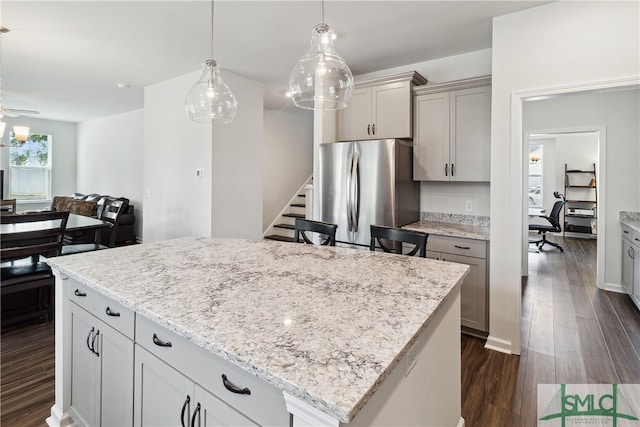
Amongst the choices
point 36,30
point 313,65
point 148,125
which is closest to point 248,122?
point 148,125

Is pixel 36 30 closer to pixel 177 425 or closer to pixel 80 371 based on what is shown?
pixel 80 371

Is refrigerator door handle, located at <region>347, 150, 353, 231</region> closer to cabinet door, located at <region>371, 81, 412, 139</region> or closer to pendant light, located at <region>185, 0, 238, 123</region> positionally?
cabinet door, located at <region>371, 81, 412, 139</region>

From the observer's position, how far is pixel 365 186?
3359 mm

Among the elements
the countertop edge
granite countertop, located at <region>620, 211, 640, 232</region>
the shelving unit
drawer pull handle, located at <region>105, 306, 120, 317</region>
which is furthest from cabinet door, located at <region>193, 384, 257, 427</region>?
the shelving unit

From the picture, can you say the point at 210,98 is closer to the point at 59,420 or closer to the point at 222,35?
the point at 222,35

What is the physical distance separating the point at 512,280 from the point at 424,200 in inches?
54.6

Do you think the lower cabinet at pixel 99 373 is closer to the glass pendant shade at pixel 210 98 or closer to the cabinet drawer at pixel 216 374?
the cabinet drawer at pixel 216 374

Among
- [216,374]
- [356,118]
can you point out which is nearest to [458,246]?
[356,118]

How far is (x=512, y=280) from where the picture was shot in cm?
266

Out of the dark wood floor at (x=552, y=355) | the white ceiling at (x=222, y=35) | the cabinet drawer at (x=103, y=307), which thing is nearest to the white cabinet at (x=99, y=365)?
the cabinet drawer at (x=103, y=307)

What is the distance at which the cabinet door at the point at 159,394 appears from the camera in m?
1.12

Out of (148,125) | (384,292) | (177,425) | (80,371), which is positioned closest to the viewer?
(177,425)
